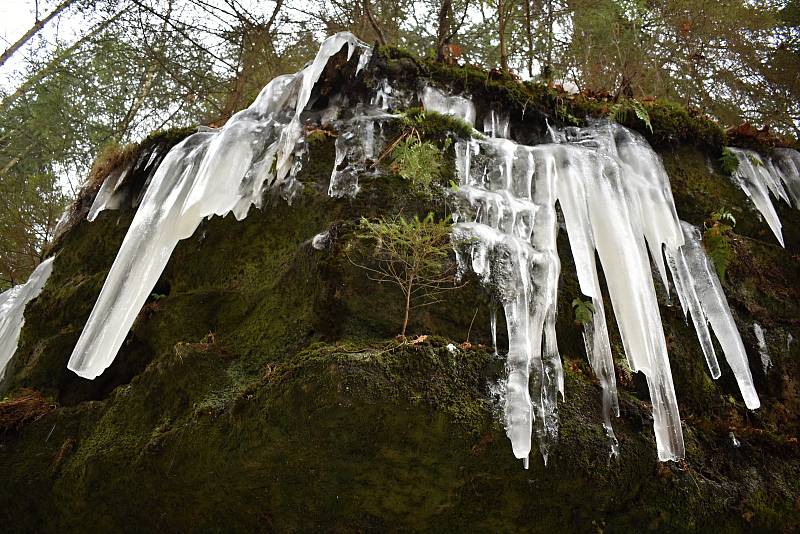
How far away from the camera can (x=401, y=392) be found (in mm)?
2818

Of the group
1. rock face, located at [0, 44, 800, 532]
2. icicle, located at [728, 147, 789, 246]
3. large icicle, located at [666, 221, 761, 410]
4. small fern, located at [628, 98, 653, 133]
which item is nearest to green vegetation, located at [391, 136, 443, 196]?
rock face, located at [0, 44, 800, 532]

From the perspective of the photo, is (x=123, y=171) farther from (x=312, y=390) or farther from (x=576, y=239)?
(x=576, y=239)

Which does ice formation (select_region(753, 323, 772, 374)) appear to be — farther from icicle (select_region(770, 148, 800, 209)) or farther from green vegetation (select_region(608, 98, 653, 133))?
green vegetation (select_region(608, 98, 653, 133))

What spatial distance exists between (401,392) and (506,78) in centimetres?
291

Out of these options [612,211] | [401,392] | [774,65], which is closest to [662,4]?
[774,65]

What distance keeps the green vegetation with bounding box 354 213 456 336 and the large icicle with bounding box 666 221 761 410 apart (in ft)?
5.64

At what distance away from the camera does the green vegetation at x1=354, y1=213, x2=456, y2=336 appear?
3168 mm

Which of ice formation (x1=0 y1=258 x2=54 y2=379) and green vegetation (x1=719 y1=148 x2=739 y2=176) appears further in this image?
ice formation (x1=0 y1=258 x2=54 y2=379)

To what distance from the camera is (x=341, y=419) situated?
2779 millimetres

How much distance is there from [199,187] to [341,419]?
1883mm

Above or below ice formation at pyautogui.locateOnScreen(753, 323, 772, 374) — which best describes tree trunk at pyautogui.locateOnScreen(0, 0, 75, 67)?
above

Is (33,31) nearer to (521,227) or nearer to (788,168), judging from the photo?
(521,227)

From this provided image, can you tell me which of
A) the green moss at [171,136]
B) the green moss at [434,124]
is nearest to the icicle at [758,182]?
the green moss at [434,124]

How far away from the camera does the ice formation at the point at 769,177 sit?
484 centimetres
